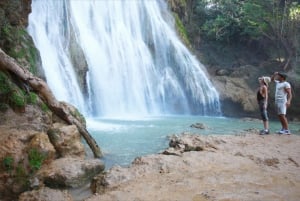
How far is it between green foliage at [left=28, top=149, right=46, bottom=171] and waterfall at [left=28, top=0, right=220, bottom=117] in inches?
315

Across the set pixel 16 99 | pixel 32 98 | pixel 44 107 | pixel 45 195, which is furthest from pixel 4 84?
pixel 45 195

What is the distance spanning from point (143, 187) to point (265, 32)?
2178cm

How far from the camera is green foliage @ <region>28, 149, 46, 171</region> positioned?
5.48 m

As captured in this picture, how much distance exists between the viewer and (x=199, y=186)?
14.9 feet

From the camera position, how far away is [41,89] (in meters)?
7.14

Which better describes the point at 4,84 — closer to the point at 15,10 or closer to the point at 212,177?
the point at 15,10

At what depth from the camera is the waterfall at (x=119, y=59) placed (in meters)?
15.1

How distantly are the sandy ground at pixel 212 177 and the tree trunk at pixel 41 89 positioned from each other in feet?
6.56

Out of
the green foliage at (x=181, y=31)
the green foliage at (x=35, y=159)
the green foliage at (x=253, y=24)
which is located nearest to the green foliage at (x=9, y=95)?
the green foliage at (x=35, y=159)

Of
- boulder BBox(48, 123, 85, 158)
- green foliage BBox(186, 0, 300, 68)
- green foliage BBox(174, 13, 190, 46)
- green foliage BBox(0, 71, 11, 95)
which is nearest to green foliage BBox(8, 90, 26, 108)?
green foliage BBox(0, 71, 11, 95)

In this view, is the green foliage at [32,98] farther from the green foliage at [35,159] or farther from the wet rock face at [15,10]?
the wet rock face at [15,10]

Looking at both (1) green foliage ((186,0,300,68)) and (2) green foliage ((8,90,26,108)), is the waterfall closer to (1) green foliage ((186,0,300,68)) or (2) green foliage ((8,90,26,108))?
(1) green foliage ((186,0,300,68))

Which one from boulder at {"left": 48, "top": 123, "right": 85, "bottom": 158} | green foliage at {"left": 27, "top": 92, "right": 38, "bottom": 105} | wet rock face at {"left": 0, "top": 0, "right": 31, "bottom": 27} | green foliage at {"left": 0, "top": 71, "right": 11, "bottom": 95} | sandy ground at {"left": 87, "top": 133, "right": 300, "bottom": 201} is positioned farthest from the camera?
wet rock face at {"left": 0, "top": 0, "right": 31, "bottom": 27}

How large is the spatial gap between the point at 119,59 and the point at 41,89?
39.5 ft
